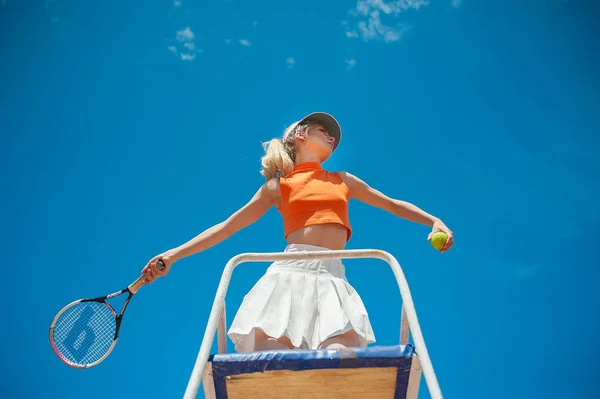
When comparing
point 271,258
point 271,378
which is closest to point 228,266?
point 271,258

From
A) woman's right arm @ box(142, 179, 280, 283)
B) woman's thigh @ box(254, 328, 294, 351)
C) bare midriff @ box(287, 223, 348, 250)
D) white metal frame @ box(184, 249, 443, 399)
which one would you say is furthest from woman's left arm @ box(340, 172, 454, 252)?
woman's thigh @ box(254, 328, 294, 351)

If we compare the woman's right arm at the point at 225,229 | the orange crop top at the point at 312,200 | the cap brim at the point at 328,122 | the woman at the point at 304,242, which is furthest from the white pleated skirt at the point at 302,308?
the cap brim at the point at 328,122

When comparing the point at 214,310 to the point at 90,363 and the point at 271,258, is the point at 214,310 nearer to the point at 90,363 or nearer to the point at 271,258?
the point at 271,258

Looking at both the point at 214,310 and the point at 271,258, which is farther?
the point at 271,258

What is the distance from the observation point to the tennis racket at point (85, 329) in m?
3.06

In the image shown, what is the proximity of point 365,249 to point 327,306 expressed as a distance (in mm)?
643

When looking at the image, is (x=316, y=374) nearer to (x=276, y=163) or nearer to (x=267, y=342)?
(x=267, y=342)

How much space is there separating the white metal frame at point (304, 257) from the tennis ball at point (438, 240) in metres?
0.41

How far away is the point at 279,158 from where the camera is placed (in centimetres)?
370

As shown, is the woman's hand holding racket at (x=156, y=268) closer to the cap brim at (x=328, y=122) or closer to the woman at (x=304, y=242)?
the woman at (x=304, y=242)

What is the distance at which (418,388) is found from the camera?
2172 millimetres

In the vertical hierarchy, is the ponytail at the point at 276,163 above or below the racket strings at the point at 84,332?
above

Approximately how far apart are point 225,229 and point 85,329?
1.10 m

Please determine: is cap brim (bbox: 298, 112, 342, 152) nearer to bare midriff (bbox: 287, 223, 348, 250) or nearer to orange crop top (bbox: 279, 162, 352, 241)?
orange crop top (bbox: 279, 162, 352, 241)
